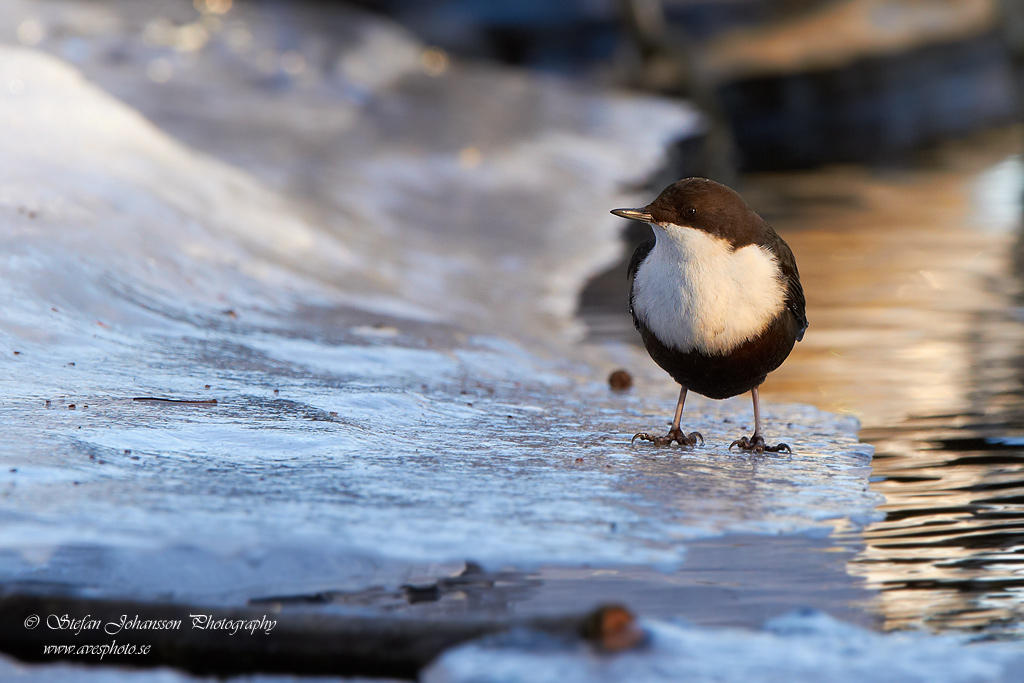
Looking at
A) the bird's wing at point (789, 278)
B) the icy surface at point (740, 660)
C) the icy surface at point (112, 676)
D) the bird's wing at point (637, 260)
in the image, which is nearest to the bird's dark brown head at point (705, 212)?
the bird's wing at point (789, 278)

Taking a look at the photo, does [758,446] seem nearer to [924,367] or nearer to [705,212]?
[705,212]

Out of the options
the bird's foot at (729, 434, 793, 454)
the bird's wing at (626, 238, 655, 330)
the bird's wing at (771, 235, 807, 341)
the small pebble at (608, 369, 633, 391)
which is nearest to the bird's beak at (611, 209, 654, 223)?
the bird's wing at (626, 238, 655, 330)

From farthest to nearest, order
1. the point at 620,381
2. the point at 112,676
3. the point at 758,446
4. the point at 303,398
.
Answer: the point at 620,381 < the point at 303,398 < the point at 758,446 < the point at 112,676

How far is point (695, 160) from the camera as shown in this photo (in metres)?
12.4

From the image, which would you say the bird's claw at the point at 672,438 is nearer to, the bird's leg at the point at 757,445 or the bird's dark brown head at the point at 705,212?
the bird's leg at the point at 757,445

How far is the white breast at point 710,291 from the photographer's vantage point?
3322 millimetres

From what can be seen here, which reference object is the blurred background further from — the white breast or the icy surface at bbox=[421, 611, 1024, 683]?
the white breast

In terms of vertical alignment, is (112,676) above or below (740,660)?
below

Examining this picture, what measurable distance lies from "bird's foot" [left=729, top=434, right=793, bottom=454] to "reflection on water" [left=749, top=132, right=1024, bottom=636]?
0.28 metres

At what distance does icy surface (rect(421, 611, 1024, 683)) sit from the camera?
200 centimetres

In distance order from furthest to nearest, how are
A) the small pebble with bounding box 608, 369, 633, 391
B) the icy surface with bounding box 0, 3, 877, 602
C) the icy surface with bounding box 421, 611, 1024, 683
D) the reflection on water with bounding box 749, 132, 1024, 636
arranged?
the small pebble with bounding box 608, 369, 633, 391 → the reflection on water with bounding box 749, 132, 1024, 636 → the icy surface with bounding box 0, 3, 877, 602 → the icy surface with bounding box 421, 611, 1024, 683

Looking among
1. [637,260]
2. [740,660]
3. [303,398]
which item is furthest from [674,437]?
[740,660]

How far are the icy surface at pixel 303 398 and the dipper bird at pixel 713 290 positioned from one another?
0.93ft

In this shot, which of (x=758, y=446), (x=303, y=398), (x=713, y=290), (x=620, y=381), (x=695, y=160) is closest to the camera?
(x=713, y=290)
